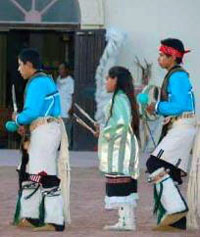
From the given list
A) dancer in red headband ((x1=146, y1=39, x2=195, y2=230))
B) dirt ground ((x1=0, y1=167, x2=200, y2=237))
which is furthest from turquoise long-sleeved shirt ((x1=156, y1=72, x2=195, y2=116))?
dirt ground ((x1=0, y1=167, x2=200, y2=237))

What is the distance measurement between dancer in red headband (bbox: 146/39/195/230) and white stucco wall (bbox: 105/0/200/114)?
8222 mm

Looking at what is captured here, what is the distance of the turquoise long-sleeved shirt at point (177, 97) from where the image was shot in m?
8.57

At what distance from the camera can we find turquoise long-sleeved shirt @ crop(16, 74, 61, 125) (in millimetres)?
8383

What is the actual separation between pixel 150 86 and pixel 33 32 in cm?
358

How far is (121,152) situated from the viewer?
27.4ft

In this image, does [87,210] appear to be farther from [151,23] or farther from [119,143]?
[151,23]

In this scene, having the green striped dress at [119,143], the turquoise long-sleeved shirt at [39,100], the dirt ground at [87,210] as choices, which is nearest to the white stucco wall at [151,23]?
Answer: the dirt ground at [87,210]

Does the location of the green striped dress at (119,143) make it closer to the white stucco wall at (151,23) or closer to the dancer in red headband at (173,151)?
the dancer in red headband at (173,151)

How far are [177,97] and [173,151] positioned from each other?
1.72ft

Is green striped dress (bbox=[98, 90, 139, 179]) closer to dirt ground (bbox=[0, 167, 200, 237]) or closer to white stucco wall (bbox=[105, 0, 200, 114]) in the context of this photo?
dirt ground (bbox=[0, 167, 200, 237])

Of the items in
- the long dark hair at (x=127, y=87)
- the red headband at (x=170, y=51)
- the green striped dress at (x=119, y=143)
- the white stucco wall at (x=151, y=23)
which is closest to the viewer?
the green striped dress at (x=119, y=143)

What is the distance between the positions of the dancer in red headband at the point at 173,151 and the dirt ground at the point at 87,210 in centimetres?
21

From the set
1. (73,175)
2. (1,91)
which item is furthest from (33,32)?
(73,175)

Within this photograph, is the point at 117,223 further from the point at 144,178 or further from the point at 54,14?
the point at 54,14
